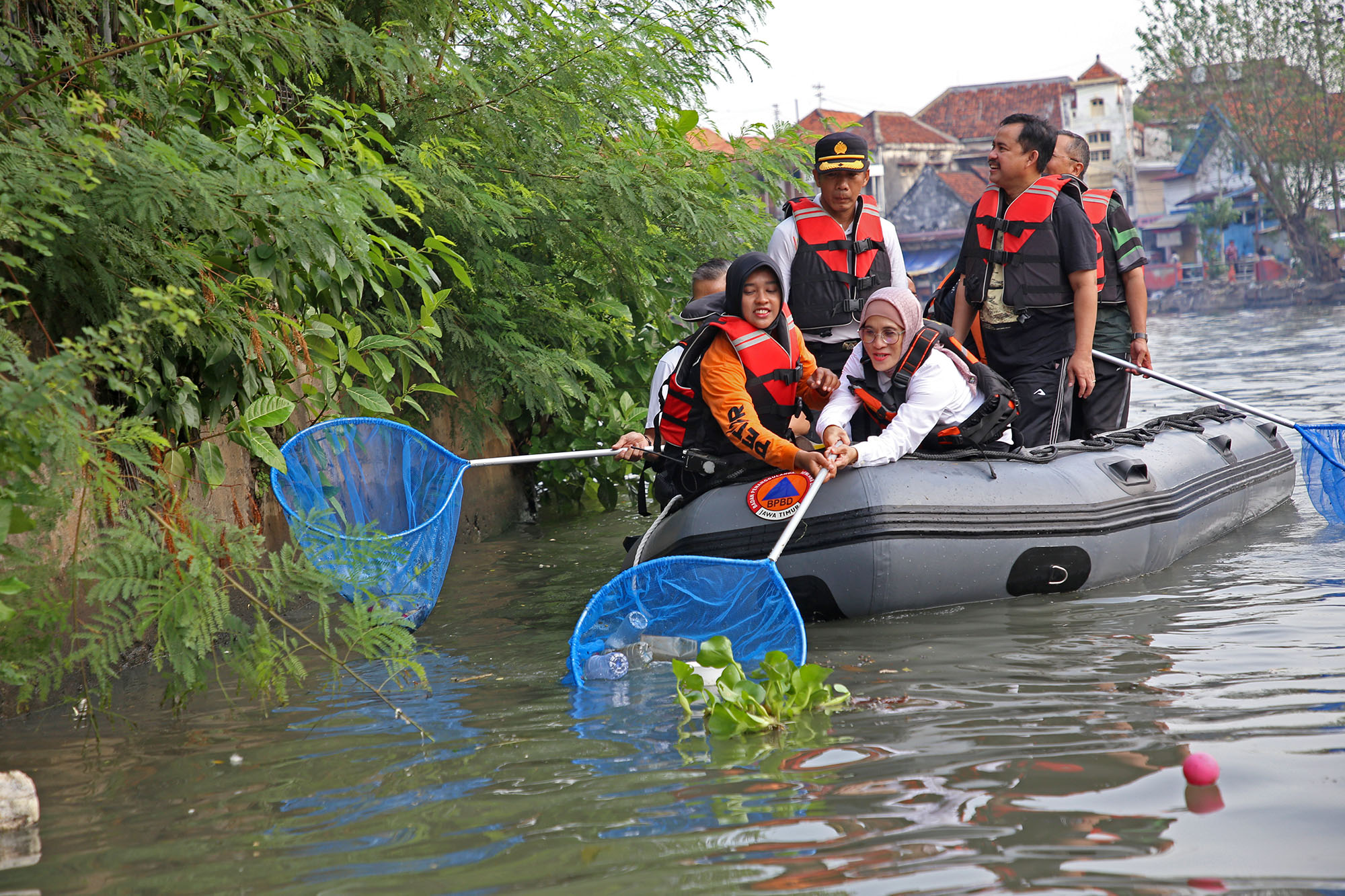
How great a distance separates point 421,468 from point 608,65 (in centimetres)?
296

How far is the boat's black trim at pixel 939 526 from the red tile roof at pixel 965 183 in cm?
4738

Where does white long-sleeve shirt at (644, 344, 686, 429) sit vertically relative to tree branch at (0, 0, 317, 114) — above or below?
below

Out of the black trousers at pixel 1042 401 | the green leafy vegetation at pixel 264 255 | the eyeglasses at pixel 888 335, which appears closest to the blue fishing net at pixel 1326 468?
the black trousers at pixel 1042 401

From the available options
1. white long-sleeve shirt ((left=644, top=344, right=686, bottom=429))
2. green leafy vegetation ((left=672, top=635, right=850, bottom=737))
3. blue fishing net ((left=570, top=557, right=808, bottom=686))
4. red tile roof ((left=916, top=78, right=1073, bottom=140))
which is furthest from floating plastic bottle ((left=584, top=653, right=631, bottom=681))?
red tile roof ((left=916, top=78, right=1073, bottom=140))

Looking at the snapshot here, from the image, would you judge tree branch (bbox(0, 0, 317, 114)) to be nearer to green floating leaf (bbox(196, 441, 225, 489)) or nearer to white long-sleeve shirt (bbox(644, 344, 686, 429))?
green floating leaf (bbox(196, 441, 225, 489))

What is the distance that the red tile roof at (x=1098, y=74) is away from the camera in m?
63.0

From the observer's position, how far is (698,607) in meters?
4.53

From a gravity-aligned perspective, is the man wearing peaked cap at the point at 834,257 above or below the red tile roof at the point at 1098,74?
below

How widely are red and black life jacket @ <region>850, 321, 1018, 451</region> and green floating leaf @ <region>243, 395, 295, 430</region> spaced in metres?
2.62

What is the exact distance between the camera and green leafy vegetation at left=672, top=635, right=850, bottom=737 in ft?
12.1

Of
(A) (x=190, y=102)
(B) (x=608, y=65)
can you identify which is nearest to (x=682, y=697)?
(A) (x=190, y=102)

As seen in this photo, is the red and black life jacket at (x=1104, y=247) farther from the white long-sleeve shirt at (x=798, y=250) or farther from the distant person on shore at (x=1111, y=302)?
the white long-sleeve shirt at (x=798, y=250)

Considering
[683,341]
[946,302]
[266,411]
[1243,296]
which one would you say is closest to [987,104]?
[1243,296]

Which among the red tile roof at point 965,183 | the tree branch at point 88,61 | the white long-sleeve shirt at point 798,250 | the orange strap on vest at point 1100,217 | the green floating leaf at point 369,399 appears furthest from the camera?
the red tile roof at point 965,183
